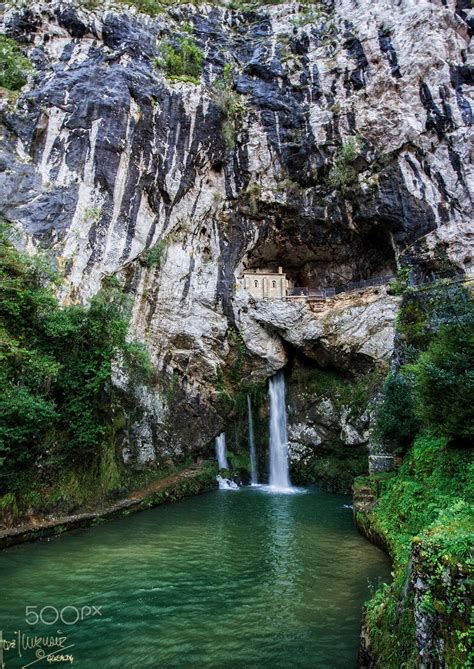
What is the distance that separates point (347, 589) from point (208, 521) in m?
6.92

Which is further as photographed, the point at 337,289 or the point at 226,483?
the point at 337,289

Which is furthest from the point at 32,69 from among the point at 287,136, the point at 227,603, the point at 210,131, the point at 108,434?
the point at 227,603

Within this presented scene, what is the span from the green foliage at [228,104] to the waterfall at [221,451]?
1788cm

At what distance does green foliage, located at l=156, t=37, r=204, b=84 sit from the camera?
73.5 ft

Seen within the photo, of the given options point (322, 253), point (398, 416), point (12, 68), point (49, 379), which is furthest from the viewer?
point (322, 253)

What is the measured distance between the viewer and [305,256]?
27281mm

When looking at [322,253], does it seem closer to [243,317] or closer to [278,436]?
[243,317]

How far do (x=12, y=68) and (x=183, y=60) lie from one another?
390 inches

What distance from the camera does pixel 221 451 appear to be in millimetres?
22406

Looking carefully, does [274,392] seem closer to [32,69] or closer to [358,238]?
[358,238]

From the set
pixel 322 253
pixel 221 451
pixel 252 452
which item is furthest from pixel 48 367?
pixel 322 253

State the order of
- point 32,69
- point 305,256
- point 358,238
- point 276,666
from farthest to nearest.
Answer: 1. point 305,256
2. point 358,238
3. point 32,69
4. point 276,666

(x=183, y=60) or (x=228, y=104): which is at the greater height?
(x=183, y=60)

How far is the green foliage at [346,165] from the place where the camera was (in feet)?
75.8
